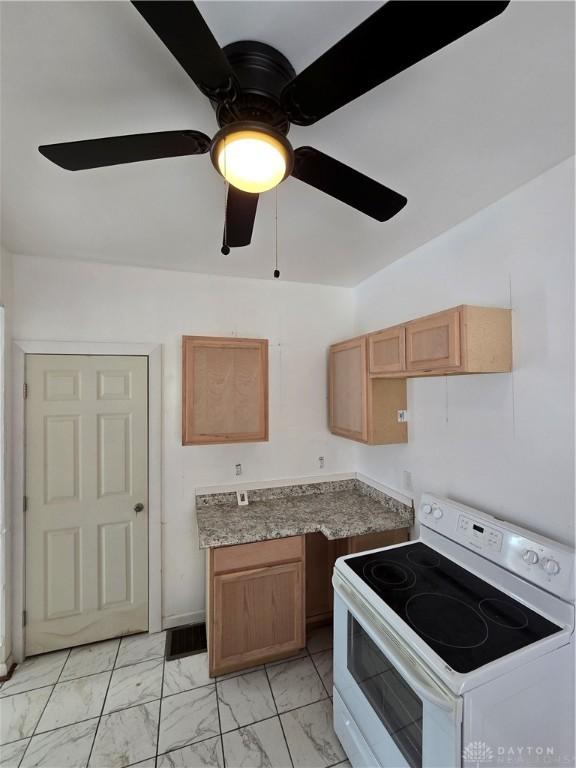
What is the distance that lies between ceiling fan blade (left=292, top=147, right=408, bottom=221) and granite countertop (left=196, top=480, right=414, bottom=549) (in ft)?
5.76

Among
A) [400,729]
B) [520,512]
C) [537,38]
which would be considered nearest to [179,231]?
[537,38]

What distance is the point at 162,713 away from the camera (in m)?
1.82

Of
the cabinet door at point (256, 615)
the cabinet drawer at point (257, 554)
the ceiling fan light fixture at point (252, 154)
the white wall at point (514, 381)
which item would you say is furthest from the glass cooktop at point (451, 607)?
the ceiling fan light fixture at point (252, 154)

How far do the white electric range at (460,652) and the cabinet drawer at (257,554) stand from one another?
18.1 inches

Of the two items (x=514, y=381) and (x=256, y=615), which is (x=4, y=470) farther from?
(x=514, y=381)

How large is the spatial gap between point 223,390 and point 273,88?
1.67m

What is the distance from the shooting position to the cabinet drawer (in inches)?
78.1

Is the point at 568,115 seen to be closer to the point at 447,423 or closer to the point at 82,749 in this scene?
the point at 447,423

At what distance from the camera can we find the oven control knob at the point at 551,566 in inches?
49.8

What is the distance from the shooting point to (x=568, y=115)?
1138 millimetres

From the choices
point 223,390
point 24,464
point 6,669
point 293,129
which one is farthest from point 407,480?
point 6,669

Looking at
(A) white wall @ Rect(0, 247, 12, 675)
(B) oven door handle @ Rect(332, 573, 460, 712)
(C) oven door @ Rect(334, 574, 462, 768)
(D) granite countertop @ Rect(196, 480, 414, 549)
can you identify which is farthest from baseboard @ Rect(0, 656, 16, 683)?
(B) oven door handle @ Rect(332, 573, 460, 712)

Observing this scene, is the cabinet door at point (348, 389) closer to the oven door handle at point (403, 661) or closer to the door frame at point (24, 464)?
the oven door handle at point (403, 661)

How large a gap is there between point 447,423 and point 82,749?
246 cm
